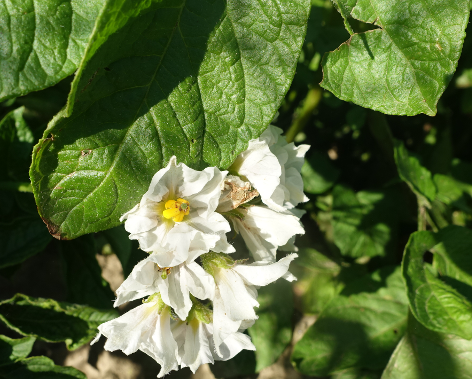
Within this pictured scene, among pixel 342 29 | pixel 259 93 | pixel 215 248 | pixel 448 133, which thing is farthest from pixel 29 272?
pixel 448 133

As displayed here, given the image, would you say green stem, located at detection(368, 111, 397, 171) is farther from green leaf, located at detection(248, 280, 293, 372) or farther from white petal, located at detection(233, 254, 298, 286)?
white petal, located at detection(233, 254, 298, 286)

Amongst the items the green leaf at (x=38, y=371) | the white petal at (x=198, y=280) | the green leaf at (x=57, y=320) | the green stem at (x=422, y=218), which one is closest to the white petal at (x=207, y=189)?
the white petal at (x=198, y=280)

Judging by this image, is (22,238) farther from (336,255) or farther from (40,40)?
(336,255)

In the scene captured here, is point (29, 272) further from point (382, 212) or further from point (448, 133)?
point (448, 133)

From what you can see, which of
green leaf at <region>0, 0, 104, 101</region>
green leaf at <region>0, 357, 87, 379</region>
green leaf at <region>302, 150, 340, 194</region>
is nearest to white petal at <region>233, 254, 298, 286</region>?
green leaf at <region>0, 0, 104, 101</region>

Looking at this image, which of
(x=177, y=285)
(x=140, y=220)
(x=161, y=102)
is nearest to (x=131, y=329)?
(x=177, y=285)

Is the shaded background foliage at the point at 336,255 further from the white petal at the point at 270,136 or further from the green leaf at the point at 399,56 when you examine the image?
the white petal at the point at 270,136
